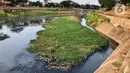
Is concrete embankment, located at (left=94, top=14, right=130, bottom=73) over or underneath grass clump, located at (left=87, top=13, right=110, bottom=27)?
over

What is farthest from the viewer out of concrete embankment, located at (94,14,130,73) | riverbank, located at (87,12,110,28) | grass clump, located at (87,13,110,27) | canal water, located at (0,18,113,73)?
riverbank, located at (87,12,110,28)

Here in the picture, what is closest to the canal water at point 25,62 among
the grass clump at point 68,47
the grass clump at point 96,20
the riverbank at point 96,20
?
the grass clump at point 68,47

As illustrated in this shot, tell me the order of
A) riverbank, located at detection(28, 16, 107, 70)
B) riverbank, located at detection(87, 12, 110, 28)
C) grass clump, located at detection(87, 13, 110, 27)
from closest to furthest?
riverbank, located at detection(28, 16, 107, 70) < grass clump, located at detection(87, 13, 110, 27) < riverbank, located at detection(87, 12, 110, 28)

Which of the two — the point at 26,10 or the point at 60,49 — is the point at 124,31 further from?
the point at 26,10

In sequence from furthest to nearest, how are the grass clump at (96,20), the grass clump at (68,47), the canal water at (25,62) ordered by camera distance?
the grass clump at (96,20) < the grass clump at (68,47) < the canal water at (25,62)

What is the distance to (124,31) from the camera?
164 feet

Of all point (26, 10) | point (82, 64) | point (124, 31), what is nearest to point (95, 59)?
point (82, 64)

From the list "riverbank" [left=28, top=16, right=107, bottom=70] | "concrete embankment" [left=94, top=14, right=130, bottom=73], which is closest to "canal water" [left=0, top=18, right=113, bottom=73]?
"riverbank" [left=28, top=16, right=107, bottom=70]

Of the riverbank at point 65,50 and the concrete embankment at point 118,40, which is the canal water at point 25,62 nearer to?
the riverbank at point 65,50

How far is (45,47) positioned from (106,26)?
2602 cm

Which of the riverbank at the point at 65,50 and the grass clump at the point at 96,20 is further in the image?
the grass clump at the point at 96,20

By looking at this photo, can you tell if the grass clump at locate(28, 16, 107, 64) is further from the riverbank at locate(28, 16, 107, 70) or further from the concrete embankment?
the concrete embankment

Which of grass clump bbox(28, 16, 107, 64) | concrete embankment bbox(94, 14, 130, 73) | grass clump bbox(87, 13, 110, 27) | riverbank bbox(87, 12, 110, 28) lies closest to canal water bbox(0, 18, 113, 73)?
grass clump bbox(28, 16, 107, 64)

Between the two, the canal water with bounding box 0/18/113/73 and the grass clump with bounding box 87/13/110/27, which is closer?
the canal water with bounding box 0/18/113/73
